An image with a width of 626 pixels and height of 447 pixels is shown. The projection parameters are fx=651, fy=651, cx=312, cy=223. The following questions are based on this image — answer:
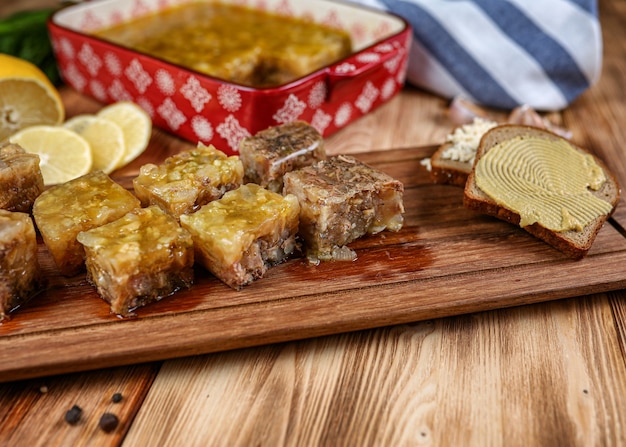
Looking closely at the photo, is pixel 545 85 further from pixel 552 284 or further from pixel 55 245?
pixel 55 245

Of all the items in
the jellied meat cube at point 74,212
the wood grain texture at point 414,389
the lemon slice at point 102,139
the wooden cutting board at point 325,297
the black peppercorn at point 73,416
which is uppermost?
the jellied meat cube at point 74,212

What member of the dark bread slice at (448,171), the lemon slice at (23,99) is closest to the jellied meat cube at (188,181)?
the dark bread slice at (448,171)

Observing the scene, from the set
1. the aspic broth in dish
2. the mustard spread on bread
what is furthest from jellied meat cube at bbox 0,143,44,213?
the mustard spread on bread

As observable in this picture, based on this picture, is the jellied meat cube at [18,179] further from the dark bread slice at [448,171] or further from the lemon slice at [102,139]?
the dark bread slice at [448,171]

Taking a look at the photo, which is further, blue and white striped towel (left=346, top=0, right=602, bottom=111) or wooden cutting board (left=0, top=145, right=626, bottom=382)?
blue and white striped towel (left=346, top=0, right=602, bottom=111)

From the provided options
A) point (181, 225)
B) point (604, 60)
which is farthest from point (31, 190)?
point (604, 60)

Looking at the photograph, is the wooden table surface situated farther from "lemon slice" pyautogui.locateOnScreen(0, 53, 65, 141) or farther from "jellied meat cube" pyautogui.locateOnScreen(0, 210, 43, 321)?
"lemon slice" pyautogui.locateOnScreen(0, 53, 65, 141)
